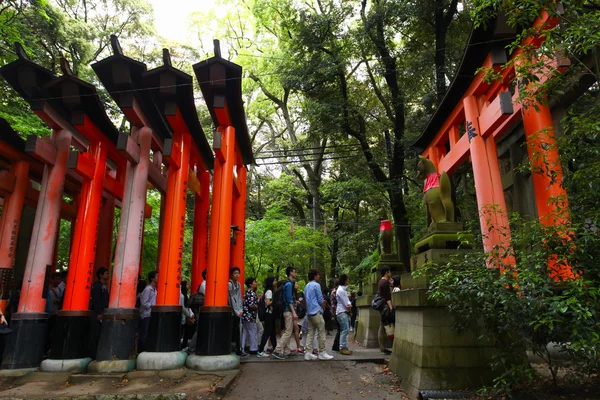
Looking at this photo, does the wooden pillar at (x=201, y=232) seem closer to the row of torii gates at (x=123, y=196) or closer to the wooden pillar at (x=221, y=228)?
the row of torii gates at (x=123, y=196)

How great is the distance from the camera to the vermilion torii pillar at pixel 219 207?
6.88m

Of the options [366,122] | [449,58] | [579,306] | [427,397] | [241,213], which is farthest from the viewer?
[366,122]

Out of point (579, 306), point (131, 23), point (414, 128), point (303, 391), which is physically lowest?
point (303, 391)

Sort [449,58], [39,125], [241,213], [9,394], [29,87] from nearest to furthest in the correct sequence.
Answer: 1. [9,394]
2. [29,87]
3. [241,213]
4. [39,125]
5. [449,58]

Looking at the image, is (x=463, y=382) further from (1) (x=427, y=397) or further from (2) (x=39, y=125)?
(2) (x=39, y=125)

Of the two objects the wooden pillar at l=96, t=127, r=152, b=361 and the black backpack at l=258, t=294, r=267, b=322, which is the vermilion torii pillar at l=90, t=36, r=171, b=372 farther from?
the black backpack at l=258, t=294, r=267, b=322

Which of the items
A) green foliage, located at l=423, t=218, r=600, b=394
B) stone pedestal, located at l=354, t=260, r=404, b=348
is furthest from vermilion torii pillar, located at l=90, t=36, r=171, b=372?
stone pedestal, located at l=354, t=260, r=404, b=348

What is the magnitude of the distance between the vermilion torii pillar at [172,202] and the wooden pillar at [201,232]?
9.32 ft

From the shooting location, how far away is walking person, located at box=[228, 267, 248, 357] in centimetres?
762

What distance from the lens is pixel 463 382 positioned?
5129 mm

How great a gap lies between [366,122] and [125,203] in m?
11.8

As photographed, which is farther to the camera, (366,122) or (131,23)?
(131,23)

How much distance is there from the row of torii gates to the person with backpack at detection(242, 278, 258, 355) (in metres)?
0.93

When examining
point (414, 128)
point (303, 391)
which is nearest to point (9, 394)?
point (303, 391)
